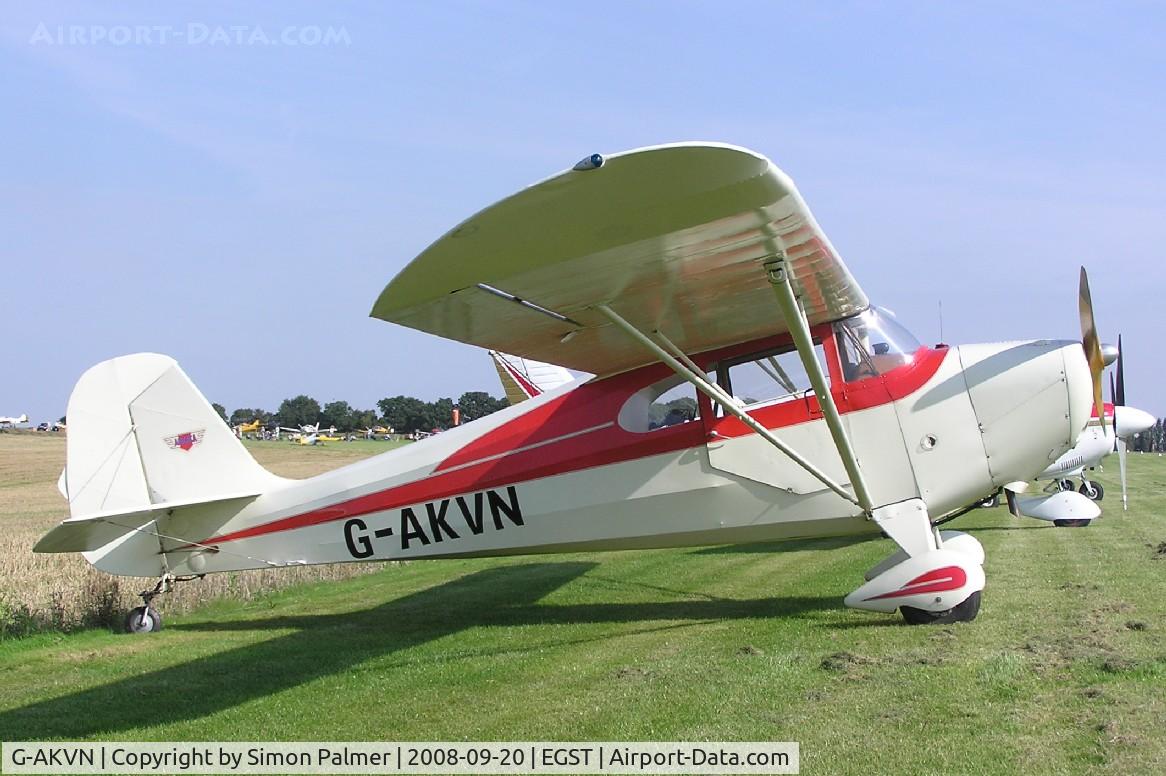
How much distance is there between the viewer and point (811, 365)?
6508mm

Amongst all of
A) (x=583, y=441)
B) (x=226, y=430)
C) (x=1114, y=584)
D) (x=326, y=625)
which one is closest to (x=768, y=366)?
(x=583, y=441)

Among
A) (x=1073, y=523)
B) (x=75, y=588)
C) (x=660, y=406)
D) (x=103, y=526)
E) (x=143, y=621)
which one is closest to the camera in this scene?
(x=660, y=406)

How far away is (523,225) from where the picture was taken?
15.1 feet

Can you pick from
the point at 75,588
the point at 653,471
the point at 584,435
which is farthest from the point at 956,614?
the point at 75,588

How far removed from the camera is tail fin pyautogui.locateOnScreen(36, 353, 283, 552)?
28.9 feet

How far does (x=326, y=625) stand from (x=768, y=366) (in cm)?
463

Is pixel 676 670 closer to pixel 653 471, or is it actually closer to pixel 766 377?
pixel 653 471

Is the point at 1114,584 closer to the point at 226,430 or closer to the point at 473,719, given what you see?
the point at 473,719

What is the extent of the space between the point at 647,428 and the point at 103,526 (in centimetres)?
489

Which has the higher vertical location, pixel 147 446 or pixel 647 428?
pixel 147 446

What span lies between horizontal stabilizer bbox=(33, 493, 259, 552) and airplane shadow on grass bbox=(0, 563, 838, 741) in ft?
3.40

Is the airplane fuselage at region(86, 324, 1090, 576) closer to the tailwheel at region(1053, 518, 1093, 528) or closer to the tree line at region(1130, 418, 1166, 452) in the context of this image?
the tailwheel at region(1053, 518, 1093, 528)

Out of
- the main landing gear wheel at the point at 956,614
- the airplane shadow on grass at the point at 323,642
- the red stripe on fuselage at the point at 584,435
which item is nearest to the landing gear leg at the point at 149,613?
the airplane shadow on grass at the point at 323,642

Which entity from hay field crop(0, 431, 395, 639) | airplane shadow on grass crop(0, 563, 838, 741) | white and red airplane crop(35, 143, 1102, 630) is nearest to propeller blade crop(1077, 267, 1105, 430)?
white and red airplane crop(35, 143, 1102, 630)
